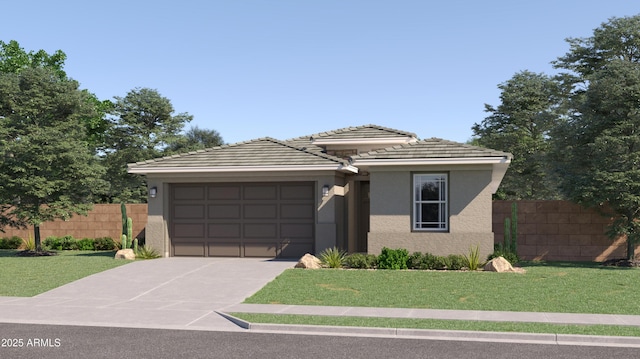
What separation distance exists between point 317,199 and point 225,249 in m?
3.85

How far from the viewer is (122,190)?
49094 millimetres

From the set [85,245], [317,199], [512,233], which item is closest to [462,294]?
[512,233]

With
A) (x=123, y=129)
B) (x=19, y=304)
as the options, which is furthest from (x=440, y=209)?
(x=123, y=129)

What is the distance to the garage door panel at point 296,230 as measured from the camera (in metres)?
22.7

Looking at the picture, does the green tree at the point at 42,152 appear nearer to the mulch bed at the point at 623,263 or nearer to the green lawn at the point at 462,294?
the green lawn at the point at 462,294

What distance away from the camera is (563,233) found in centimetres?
2362

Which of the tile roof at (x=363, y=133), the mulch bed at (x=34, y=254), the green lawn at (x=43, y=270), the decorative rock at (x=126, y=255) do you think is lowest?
the mulch bed at (x=34, y=254)

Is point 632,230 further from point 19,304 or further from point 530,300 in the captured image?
point 19,304

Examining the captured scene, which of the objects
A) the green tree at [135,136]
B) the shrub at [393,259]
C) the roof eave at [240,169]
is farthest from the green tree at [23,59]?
the shrub at [393,259]

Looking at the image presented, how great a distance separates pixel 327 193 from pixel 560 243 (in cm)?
870

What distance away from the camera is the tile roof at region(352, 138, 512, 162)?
20422mm

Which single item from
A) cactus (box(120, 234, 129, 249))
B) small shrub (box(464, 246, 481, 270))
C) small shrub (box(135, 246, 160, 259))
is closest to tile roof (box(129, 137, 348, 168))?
cactus (box(120, 234, 129, 249))

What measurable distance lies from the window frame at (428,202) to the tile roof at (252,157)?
8.39 feet

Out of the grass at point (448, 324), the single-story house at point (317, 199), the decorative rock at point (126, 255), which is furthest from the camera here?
the decorative rock at point (126, 255)
